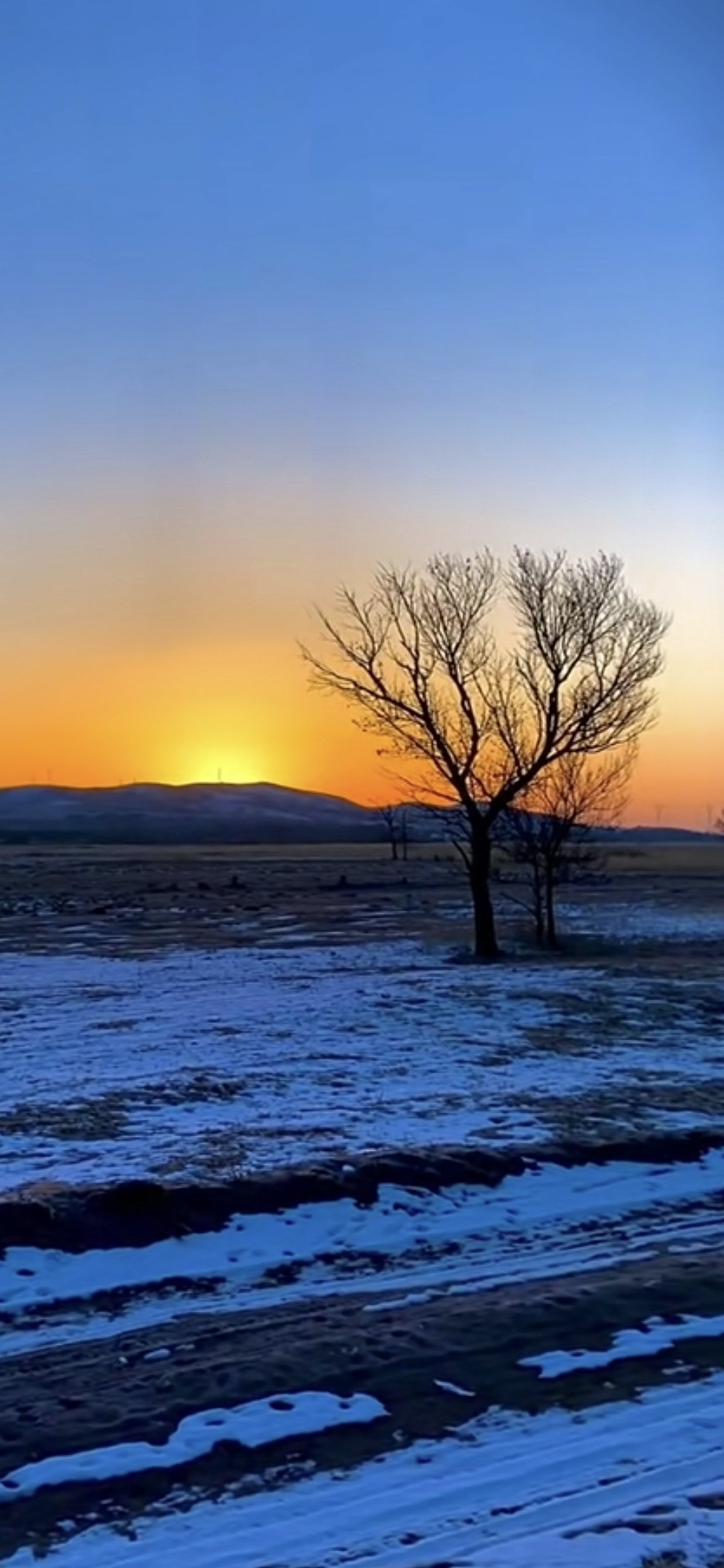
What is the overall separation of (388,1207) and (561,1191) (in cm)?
143

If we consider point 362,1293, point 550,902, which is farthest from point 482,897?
point 362,1293

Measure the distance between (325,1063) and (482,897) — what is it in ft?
46.3

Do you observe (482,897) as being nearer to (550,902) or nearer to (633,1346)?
(550,902)

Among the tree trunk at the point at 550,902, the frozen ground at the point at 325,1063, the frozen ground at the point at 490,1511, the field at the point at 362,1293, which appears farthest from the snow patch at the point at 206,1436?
the tree trunk at the point at 550,902

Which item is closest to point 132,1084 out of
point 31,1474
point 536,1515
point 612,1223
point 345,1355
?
point 612,1223

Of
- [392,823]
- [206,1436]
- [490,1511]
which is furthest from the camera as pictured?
[392,823]

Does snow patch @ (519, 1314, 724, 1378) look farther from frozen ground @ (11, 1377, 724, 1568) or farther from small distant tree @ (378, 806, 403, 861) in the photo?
small distant tree @ (378, 806, 403, 861)

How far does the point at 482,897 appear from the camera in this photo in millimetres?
27984

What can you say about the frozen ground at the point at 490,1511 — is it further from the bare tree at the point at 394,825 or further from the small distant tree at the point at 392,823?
the bare tree at the point at 394,825

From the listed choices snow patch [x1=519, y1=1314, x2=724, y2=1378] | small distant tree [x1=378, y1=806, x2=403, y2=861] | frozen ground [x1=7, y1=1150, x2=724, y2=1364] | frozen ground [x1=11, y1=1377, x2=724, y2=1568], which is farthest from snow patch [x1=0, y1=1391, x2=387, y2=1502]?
small distant tree [x1=378, y1=806, x2=403, y2=861]

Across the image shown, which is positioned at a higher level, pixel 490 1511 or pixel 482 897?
pixel 482 897

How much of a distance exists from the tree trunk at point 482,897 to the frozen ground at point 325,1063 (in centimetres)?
311

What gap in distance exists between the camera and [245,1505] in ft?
15.7

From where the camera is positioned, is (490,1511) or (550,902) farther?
(550,902)
